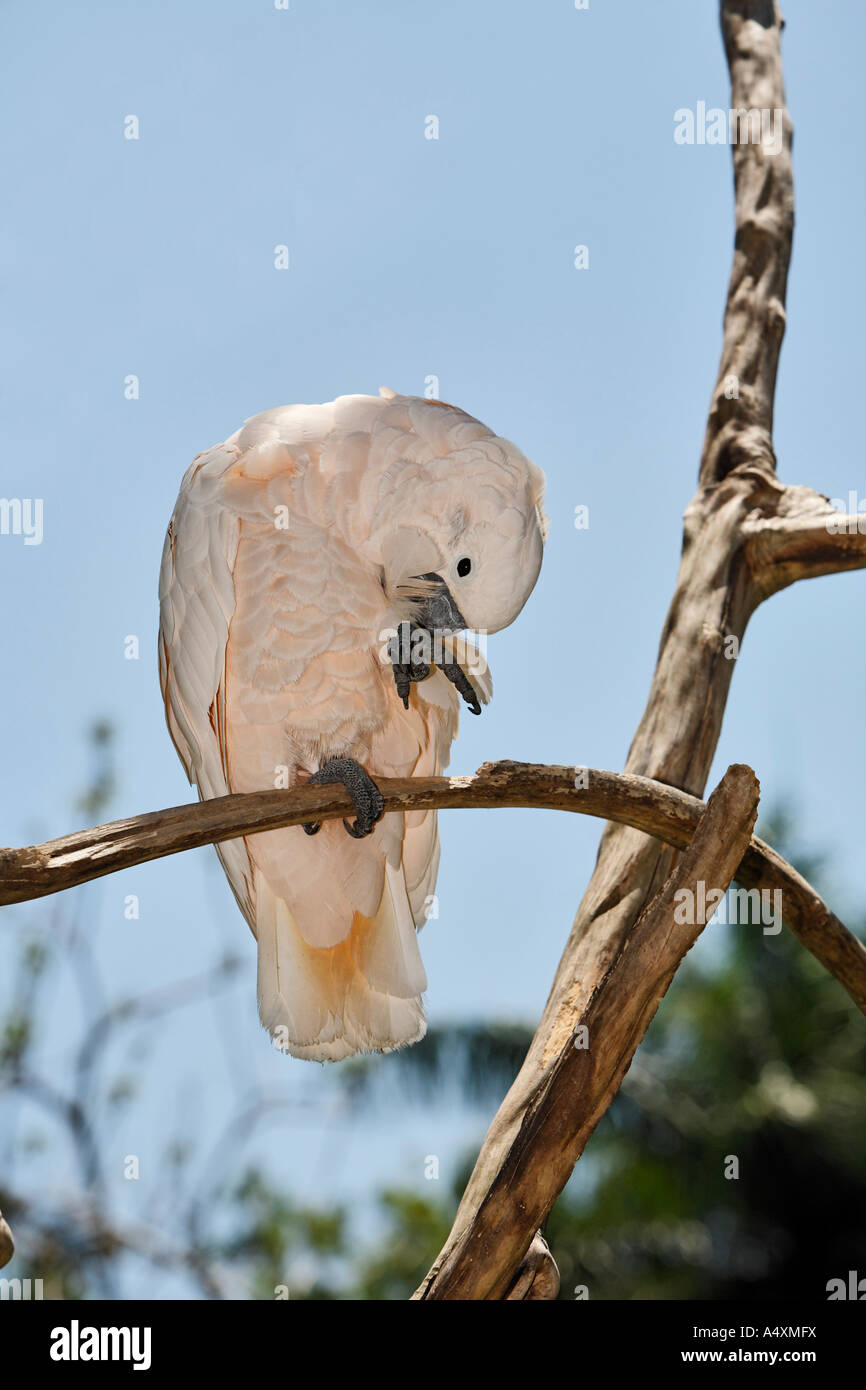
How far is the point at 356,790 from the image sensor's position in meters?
2.99

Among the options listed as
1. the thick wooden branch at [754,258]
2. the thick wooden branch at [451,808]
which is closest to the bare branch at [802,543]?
the thick wooden branch at [754,258]

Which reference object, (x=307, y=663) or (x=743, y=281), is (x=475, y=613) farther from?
(x=743, y=281)

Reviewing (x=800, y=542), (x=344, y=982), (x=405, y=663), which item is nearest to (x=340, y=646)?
(x=405, y=663)

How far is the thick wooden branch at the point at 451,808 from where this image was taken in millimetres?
2510

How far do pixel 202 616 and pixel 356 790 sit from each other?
2.28ft

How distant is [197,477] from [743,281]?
8.60 feet

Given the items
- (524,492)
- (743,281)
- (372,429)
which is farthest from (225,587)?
(743,281)

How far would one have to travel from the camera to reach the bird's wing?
322 cm

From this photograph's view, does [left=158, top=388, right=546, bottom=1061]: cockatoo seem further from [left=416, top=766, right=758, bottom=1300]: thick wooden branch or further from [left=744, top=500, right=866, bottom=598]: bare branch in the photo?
[left=744, top=500, right=866, bottom=598]: bare branch

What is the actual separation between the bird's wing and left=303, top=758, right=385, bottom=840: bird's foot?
0.33m

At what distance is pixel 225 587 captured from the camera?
322 cm

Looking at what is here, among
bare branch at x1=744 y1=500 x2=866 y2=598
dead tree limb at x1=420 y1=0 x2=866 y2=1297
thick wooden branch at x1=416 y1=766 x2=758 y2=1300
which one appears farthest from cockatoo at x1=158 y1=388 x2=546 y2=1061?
bare branch at x1=744 y1=500 x2=866 y2=598

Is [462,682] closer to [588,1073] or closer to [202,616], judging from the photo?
[202,616]
